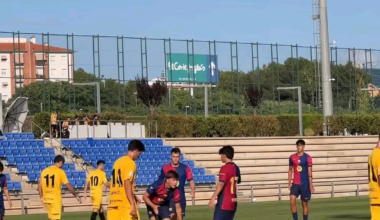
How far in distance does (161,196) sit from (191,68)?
1754 inches

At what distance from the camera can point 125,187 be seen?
1341 cm

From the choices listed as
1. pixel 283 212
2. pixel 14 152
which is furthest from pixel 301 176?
pixel 14 152

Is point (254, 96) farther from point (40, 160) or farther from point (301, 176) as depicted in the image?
point (301, 176)

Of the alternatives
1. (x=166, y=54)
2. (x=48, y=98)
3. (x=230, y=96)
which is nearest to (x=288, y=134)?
(x=230, y=96)

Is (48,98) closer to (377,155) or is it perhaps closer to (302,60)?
(302,60)

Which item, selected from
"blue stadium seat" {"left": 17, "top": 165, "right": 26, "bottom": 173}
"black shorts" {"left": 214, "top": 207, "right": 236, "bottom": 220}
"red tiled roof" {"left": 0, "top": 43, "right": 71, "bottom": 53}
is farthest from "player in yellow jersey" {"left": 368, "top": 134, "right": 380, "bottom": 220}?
"red tiled roof" {"left": 0, "top": 43, "right": 71, "bottom": 53}

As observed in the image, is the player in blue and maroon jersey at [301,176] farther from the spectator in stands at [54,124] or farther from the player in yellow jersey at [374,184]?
the spectator in stands at [54,124]

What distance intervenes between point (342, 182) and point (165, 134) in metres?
12.7

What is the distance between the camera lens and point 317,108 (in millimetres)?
65250

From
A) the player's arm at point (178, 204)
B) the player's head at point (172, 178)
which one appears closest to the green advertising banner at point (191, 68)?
the player's arm at point (178, 204)

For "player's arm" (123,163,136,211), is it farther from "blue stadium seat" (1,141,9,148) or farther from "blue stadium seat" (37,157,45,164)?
"blue stadium seat" (1,141,9,148)

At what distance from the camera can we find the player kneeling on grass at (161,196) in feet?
47.3

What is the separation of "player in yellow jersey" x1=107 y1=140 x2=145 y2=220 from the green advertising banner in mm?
44315

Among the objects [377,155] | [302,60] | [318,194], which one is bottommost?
[318,194]
